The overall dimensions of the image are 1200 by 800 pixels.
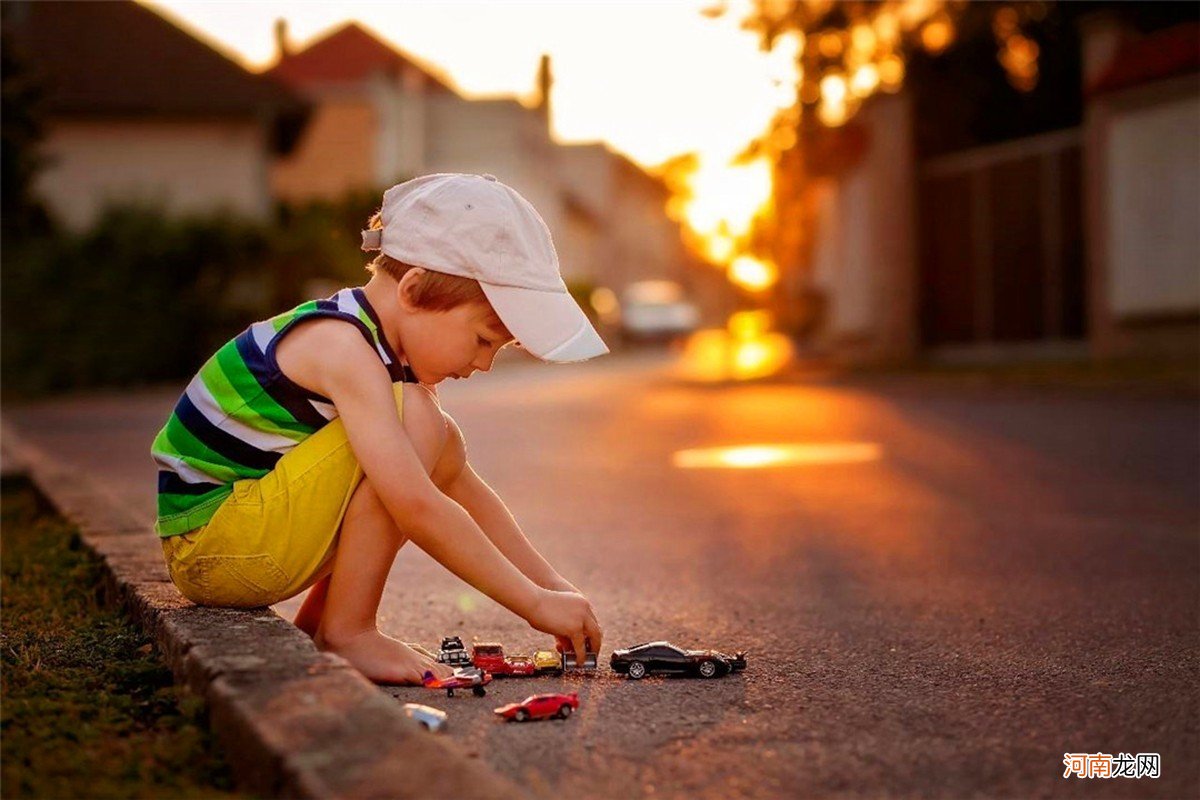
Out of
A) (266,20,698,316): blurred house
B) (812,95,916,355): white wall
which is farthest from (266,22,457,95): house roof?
(812,95,916,355): white wall

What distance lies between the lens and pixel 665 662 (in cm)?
352

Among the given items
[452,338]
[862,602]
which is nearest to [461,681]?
[452,338]

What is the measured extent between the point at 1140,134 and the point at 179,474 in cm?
1580

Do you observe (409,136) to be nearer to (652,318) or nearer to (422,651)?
(652,318)

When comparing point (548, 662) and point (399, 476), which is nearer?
point (399, 476)

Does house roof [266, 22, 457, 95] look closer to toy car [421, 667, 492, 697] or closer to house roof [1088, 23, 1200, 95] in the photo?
house roof [1088, 23, 1200, 95]

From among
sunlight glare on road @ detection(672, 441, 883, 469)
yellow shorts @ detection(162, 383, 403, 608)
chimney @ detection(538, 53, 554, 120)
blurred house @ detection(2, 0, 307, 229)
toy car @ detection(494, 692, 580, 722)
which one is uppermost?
chimney @ detection(538, 53, 554, 120)

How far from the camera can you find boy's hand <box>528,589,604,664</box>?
3.41 metres

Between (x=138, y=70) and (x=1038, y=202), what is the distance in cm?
1904

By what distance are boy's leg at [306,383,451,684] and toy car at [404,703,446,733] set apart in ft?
1.43

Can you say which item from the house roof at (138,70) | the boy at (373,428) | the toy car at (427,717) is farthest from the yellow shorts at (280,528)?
the house roof at (138,70)

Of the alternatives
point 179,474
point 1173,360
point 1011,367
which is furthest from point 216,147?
point 179,474

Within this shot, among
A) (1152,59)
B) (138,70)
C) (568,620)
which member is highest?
(138,70)

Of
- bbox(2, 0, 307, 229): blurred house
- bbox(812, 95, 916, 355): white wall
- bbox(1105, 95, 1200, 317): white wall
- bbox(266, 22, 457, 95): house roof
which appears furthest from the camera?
bbox(266, 22, 457, 95): house roof
